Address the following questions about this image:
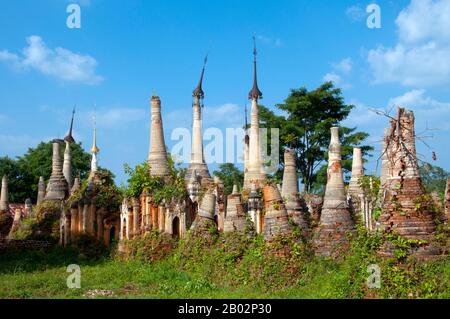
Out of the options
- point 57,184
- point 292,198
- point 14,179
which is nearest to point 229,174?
point 14,179

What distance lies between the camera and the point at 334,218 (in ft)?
55.4

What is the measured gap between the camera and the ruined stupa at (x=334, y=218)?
16469 millimetres

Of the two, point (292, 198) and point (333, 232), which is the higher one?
point (292, 198)

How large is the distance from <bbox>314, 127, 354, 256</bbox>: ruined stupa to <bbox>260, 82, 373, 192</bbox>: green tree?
917 inches

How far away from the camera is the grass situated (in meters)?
10.9

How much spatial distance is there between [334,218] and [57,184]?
16343 millimetres

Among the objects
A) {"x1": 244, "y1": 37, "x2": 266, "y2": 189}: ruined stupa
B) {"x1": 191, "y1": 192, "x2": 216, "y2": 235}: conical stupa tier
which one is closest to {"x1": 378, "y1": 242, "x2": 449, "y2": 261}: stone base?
{"x1": 191, "y1": 192, "x2": 216, "y2": 235}: conical stupa tier

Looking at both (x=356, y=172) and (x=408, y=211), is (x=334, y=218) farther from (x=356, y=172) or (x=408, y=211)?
(x=356, y=172)

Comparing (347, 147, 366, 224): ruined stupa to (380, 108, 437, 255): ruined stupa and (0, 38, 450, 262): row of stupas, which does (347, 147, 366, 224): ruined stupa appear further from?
(380, 108, 437, 255): ruined stupa

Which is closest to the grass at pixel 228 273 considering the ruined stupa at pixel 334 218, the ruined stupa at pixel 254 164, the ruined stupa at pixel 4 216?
the ruined stupa at pixel 334 218

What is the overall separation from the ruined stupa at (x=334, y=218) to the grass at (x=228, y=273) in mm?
923

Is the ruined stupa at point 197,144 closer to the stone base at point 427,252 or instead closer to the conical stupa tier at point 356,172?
the conical stupa tier at point 356,172
